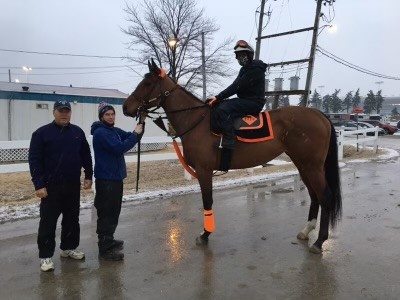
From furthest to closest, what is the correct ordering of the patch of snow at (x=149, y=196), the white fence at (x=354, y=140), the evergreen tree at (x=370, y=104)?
the evergreen tree at (x=370, y=104), the white fence at (x=354, y=140), the patch of snow at (x=149, y=196)

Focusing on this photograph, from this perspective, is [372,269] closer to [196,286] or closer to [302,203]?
[196,286]

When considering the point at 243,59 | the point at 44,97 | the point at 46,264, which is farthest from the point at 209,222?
the point at 44,97

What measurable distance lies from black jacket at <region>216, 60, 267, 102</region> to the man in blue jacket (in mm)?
1368

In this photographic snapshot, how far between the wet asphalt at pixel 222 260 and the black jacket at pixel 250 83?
6.82 feet

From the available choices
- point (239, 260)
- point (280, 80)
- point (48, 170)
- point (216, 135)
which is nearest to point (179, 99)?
point (216, 135)

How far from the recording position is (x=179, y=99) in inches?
202

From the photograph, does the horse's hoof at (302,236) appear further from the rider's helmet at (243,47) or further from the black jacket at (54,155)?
the black jacket at (54,155)

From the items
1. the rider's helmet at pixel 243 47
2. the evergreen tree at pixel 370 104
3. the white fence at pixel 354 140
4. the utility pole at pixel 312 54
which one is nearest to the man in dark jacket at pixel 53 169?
the rider's helmet at pixel 243 47

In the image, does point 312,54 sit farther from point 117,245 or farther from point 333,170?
point 117,245

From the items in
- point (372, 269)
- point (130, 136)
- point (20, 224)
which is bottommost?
point (20, 224)

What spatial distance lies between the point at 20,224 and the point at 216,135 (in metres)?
3.57

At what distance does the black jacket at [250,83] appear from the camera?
485cm

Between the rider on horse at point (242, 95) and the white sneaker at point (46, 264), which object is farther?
the rider on horse at point (242, 95)

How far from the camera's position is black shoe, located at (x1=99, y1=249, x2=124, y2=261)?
4.33m
